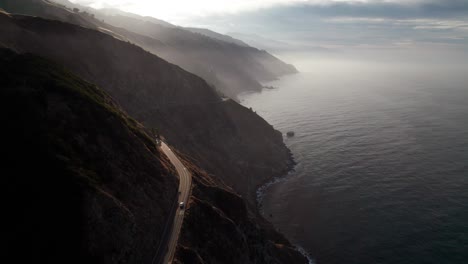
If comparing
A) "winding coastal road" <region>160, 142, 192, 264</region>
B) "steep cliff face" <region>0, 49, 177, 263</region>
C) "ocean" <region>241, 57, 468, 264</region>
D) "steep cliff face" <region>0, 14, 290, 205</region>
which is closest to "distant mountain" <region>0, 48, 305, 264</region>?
"steep cliff face" <region>0, 49, 177, 263</region>

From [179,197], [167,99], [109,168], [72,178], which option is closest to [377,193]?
[179,197]

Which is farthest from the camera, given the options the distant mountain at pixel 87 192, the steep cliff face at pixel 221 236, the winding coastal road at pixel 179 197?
the steep cliff face at pixel 221 236

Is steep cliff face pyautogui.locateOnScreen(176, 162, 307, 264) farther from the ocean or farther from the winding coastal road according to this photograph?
the ocean

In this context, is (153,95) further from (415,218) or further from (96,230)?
(415,218)

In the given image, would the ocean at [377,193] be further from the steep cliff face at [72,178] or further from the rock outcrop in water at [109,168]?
the steep cliff face at [72,178]

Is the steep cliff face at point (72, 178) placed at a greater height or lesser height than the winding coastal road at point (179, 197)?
greater

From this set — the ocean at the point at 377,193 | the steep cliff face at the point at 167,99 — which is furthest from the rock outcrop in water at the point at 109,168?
the ocean at the point at 377,193

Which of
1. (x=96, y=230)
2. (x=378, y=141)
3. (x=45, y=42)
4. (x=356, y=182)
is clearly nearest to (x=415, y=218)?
(x=356, y=182)

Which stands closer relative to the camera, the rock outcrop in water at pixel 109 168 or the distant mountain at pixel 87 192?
the distant mountain at pixel 87 192
